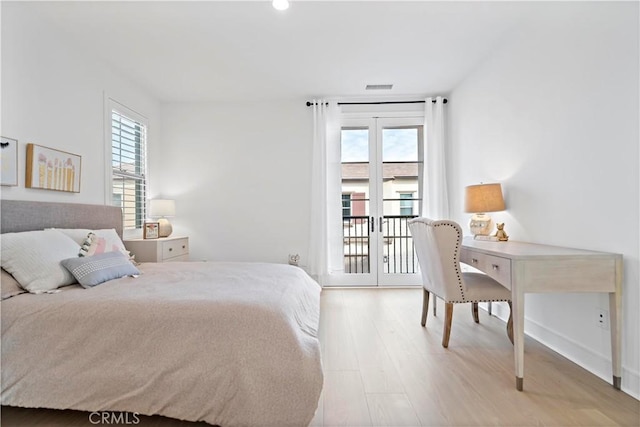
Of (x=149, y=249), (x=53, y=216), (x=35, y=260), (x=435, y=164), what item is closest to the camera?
(x=35, y=260)

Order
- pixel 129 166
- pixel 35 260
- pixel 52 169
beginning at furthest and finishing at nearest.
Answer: pixel 129 166 → pixel 52 169 → pixel 35 260

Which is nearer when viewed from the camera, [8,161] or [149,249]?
[8,161]

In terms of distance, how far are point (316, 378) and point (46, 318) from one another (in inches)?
52.9

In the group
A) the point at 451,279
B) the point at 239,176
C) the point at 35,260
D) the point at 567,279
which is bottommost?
the point at 451,279

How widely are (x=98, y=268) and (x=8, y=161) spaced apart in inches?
43.3

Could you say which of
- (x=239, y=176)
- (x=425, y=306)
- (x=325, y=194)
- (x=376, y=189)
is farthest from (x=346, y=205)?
(x=425, y=306)

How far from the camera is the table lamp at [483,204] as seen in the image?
9.16 feet

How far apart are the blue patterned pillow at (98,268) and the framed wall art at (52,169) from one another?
2.97ft

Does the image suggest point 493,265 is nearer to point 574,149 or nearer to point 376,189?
point 574,149

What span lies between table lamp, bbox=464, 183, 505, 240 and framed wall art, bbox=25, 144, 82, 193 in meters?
3.62

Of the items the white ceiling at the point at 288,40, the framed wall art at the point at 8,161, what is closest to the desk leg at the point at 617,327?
the white ceiling at the point at 288,40

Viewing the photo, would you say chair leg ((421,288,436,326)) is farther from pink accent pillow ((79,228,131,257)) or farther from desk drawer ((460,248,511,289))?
pink accent pillow ((79,228,131,257))

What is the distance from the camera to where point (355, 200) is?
14.4 feet

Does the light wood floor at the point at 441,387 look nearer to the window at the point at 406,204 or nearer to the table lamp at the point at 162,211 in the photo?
the window at the point at 406,204
